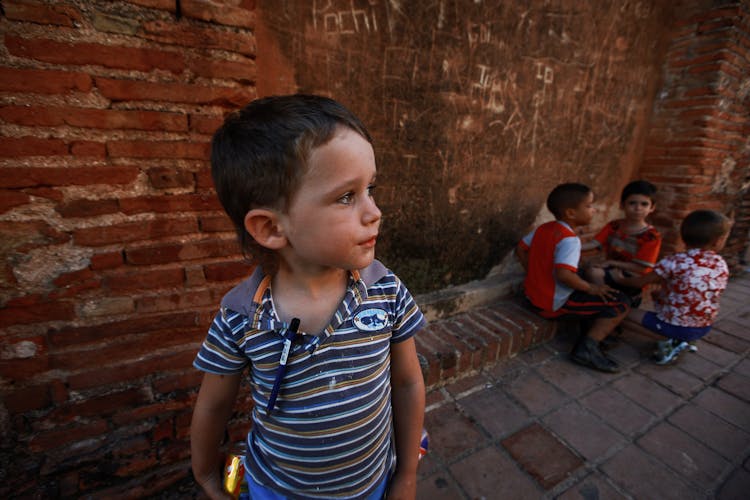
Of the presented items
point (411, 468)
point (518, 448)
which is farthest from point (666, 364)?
point (411, 468)

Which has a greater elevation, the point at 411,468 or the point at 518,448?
the point at 411,468

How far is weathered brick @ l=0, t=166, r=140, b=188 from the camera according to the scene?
109 cm

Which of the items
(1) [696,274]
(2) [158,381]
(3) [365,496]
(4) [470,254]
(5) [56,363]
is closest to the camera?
(3) [365,496]

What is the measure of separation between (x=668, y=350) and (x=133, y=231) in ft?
11.7

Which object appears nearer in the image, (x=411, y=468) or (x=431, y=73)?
(x=411, y=468)

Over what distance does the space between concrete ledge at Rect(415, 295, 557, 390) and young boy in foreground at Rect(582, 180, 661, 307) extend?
0.68 m

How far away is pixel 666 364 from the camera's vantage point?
2545 mm

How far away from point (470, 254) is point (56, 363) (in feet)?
8.53

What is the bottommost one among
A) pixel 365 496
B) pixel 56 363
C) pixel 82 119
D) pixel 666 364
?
pixel 666 364

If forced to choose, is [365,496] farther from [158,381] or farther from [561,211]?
[561,211]

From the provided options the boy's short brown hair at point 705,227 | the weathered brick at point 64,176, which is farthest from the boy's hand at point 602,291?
the weathered brick at point 64,176

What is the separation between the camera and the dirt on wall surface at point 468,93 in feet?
6.07

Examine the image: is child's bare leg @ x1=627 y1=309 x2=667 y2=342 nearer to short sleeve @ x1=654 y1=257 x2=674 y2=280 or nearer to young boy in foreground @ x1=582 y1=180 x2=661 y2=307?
young boy in foreground @ x1=582 y1=180 x2=661 y2=307

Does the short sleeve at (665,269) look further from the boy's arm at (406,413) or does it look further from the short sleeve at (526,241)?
the boy's arm at (406,413)
